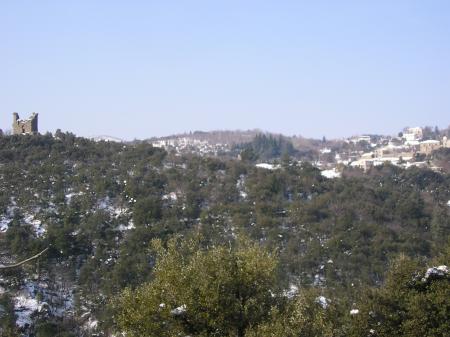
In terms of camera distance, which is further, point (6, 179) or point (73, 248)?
point (6, 179)

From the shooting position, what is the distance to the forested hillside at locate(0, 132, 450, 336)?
16.9m

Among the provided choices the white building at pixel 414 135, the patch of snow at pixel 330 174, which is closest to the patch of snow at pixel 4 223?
the patch of snow at pixel 330 174

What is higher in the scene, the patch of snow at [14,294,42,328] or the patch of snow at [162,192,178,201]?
the patch of snow at [162,192,178,201]

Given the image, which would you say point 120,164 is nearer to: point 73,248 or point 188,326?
point 73,248

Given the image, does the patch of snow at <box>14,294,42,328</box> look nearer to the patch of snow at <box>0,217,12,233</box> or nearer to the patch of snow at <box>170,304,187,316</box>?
the patch of snow at <box>0,217,12,233</box>

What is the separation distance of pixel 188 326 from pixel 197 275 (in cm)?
100

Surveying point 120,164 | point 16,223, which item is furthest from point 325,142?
point 16,223

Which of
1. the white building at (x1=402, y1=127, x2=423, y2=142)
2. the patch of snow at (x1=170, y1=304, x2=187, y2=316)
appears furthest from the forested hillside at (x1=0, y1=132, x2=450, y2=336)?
A: the white building at (x1=402, y1=127, x2=423, y2=142)

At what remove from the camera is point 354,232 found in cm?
3272

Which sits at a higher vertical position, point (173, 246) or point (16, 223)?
point (173, 246)

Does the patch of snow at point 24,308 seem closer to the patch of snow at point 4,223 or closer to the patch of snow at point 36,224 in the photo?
the patch of snow at point 36,224

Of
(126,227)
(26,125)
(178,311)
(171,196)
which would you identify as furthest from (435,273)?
(26,125)

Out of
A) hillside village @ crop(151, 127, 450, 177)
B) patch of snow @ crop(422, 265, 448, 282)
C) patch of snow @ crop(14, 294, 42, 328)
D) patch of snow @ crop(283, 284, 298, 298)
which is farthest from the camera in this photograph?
hillside village @ crop(151, 127, 450, 177)

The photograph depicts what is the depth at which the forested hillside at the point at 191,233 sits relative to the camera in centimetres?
1688
